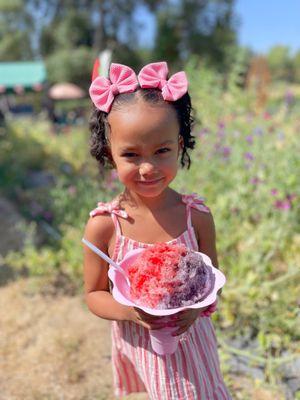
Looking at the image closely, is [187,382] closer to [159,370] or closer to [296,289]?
[159,370]

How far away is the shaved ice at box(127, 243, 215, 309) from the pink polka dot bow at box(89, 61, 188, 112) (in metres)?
0.42

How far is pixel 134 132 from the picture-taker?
1026mm

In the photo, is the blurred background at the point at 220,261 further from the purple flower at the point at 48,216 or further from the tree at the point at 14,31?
the tree at the point at 14,31

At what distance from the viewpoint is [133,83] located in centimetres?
108

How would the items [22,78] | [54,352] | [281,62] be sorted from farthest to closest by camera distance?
[281,62] → [22,78] → [54,352]

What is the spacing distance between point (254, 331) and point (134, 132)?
1.71 meters

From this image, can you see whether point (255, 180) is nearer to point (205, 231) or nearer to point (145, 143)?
point (205, 231)

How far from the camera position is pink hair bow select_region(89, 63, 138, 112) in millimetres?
1082

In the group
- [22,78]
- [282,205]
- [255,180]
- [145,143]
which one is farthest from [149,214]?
[22,78]

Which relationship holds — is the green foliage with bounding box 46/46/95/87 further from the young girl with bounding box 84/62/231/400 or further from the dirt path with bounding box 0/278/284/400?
the young girl with bounding box 84/62/231/400

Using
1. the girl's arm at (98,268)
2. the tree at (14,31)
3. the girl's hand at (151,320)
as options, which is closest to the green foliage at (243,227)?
the girl's arm at (98,268)

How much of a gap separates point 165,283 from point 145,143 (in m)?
0.36

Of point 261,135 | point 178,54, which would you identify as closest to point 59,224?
point 261,135

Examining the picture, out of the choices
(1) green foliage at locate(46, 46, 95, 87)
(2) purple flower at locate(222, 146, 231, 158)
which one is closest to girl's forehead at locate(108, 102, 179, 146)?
(2) purple flower at locate(222, 146, 231, 158)
